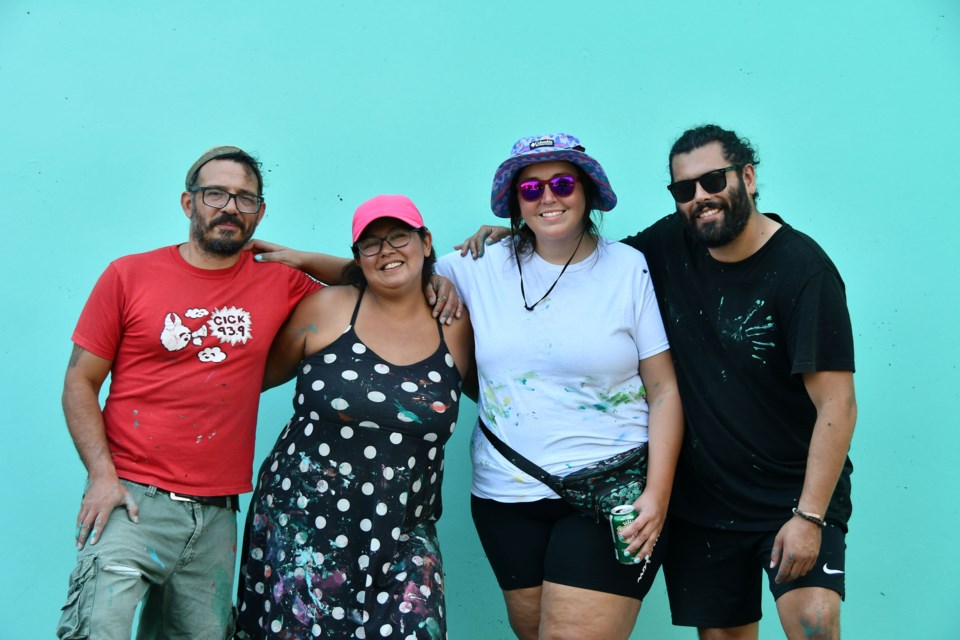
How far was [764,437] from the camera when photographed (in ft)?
9.09

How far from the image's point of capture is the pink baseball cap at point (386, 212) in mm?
2863

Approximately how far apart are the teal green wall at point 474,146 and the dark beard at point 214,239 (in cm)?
85

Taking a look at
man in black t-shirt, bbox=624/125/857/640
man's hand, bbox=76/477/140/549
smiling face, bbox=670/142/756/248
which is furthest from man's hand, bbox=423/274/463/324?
man's hand, bbox=76/477/140/549

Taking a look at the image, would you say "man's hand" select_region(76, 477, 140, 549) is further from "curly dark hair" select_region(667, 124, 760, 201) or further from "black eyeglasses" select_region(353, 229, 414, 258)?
"curly dark hair" select_region(667, 124, 760, 201)

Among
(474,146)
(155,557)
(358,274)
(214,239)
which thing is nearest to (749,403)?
(358,274)

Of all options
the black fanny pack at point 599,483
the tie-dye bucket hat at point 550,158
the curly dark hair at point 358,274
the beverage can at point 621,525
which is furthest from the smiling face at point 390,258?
the beverage can at point 621,525

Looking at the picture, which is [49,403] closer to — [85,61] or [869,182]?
[85,61]

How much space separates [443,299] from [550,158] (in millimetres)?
619

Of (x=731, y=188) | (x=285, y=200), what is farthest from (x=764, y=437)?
(x=285, y=200)

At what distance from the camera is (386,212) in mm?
2859

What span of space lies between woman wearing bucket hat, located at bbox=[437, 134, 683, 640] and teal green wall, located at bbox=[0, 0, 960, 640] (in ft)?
2.93

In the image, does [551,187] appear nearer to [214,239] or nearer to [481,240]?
[481,240]

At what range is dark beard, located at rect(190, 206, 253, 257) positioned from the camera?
2879 mm

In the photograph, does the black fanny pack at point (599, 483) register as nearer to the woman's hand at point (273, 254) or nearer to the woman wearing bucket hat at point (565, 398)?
the woman wearing bucket hat at point (565, 398)
